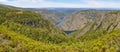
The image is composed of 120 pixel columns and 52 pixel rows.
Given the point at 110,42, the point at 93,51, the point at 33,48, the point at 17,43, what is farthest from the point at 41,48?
the point at 110,42

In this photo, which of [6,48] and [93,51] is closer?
[6,48]

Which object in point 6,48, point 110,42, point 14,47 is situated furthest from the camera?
point 110,42

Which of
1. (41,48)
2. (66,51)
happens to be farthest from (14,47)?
(66,51)

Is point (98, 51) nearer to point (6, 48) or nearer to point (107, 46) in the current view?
point (107, 46)

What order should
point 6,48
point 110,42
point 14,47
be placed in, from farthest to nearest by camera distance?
point 110,42 < point 14,47 < point 6,48

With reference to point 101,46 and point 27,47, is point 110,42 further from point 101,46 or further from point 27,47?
point 27,47

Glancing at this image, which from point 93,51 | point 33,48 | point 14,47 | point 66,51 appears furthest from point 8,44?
point 93,51

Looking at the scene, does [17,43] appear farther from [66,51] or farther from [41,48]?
[66,51]
